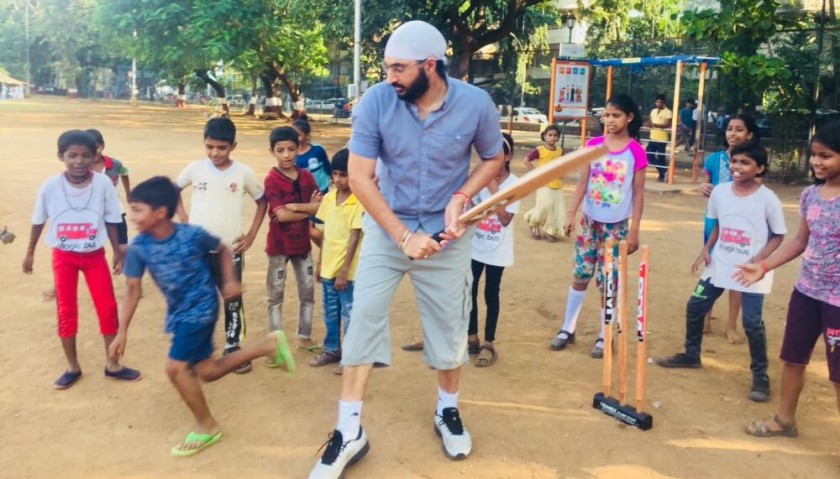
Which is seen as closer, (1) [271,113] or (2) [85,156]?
(2) [85,156]

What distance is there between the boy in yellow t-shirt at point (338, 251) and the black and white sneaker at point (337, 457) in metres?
1.16

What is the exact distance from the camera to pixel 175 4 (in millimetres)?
12617

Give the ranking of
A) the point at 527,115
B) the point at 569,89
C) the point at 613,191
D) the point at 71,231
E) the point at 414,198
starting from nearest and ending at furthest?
the point at 414,198 → the point at 71,231 → the point at 613,191 → the point at 569,89 → the point at 527,115

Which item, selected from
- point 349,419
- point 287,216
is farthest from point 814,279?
point 287,216

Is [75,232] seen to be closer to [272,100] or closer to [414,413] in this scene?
[414,413]

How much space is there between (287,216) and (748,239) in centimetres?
275

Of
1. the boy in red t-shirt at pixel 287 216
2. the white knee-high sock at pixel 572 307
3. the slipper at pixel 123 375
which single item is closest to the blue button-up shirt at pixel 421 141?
the boy in red t-shirt at pixel 287 216

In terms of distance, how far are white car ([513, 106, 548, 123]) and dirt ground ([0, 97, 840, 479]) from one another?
2827 centimetres

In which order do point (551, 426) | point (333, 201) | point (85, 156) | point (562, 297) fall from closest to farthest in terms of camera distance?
point (551, 426)
point (85, 156)
point (333, 201)
point (562, 297)

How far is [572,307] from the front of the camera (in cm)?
491

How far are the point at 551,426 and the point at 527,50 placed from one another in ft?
63.2

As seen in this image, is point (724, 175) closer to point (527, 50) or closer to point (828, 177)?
point (828, 177)

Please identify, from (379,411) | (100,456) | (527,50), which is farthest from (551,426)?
(527,50)

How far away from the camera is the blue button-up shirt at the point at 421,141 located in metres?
3.17
